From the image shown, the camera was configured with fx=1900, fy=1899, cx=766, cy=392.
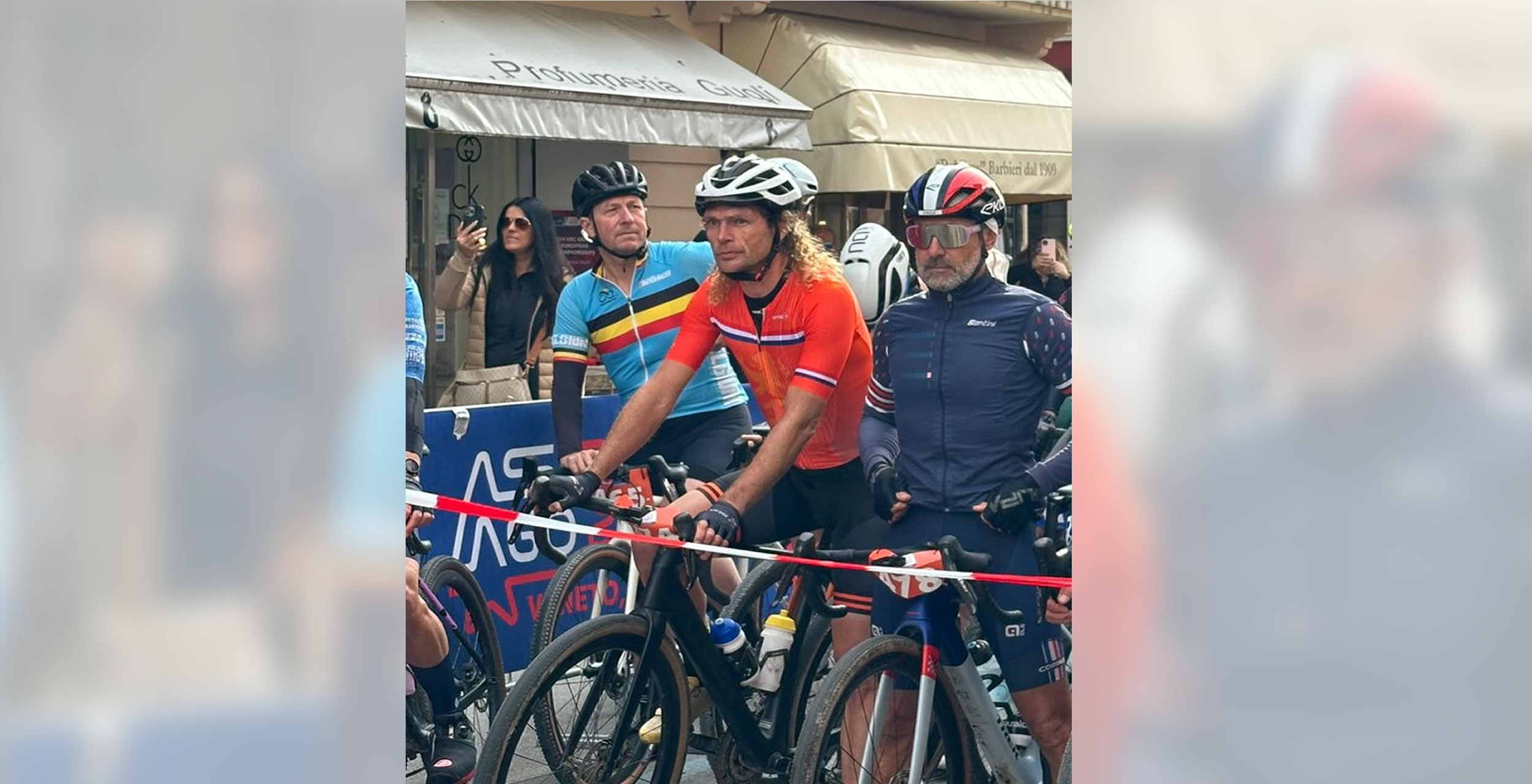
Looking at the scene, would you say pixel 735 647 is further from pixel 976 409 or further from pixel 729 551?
pixel 976 409

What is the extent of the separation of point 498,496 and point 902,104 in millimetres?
9478

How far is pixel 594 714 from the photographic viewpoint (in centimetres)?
505

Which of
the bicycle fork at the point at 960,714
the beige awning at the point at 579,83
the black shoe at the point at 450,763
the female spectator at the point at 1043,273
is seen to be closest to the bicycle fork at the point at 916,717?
the bicycle fork at the point at 960,714

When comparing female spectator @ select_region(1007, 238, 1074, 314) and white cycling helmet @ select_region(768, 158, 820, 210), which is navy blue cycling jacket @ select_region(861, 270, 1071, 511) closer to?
white cycling helmet @ select_region(768, 158, 820, 210)

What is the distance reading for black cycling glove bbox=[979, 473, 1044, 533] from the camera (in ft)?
14.9

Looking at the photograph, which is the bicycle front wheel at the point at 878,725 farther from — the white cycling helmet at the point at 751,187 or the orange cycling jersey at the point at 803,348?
the white cycling helmet at the point at 751,187

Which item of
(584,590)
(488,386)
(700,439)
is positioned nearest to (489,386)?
(488,386)

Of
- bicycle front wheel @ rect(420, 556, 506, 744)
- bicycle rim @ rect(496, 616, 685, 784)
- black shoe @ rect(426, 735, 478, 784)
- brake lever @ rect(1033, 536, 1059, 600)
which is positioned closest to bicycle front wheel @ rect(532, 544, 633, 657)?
bicycle front wheel @ rect(420, 556, 506, 744)

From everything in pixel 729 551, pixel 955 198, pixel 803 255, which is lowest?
pixel 729 551
